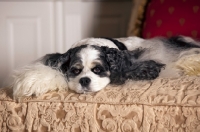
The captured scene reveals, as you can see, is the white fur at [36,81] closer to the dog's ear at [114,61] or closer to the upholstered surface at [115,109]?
the upholstered surface at [115,109]

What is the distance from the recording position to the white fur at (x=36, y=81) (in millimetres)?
1312

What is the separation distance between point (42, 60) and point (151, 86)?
22.2 inches

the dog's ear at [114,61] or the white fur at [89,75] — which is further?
the dog's ear at [114,61]

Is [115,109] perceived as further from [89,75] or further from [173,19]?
[173,19]

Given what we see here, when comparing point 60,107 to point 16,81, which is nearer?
point 60,107

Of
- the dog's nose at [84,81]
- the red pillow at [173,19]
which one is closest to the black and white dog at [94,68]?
the dog's nose at [84,81]

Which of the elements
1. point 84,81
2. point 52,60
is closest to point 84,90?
point 84,81

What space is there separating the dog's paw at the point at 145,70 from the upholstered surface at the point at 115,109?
58 millimetres

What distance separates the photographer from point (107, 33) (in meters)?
2.62

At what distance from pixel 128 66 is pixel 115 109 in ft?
1.12

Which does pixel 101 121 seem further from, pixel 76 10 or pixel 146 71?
pixel 76 10

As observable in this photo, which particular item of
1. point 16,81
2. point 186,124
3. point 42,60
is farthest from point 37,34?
point 186,124

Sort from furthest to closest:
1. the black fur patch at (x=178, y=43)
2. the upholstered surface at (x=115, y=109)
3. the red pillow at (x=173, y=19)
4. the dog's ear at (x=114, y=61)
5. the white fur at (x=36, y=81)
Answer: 1. the red pillow at (x=173, y=19)
2. the black fur patch at (x=178, y=43)
3. the dog's ear at (x=114, y=61)
4. the white fur at (x=36, y=81)
5. the upholstered surface at (x=115, y=109)

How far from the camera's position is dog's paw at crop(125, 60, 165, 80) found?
137cm
